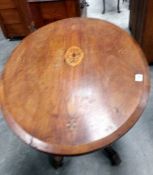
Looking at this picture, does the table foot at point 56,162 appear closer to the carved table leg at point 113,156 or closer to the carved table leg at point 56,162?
the carved table leg at point 56,162

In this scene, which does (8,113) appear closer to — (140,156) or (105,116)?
(105,116)

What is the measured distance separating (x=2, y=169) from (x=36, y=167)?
24cm

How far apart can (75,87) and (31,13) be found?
4.22 feet

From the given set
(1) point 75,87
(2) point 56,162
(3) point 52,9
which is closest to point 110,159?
(2) point 56,162

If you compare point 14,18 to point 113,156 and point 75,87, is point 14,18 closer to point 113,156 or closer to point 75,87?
point 75,87

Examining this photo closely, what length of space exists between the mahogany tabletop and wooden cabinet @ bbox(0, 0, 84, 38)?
28.2 inches

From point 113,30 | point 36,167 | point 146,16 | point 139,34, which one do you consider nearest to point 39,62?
point 113,30

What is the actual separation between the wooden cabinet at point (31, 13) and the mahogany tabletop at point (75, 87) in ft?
2.35

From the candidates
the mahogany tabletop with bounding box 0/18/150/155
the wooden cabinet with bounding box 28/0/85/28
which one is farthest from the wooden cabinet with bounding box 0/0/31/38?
the mahogany tabletop with bounding box 0/18/150/155

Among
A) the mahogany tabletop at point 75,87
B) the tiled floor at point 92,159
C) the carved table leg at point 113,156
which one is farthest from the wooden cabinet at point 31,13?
the carved table leg at point 113,156

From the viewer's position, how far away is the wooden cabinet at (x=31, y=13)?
76.0 inches

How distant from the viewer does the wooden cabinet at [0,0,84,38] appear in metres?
1.93

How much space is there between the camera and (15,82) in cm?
109

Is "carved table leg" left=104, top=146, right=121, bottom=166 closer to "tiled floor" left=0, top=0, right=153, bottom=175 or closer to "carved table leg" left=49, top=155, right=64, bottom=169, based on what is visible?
"tiled floor" left=0, top=0, right=153, bottom=175
